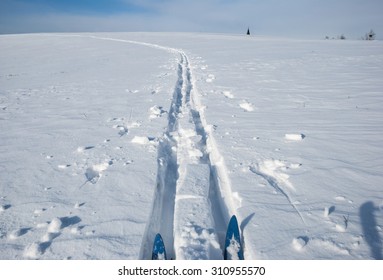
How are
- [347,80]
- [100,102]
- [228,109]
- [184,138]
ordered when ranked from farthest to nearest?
[347,80] < [100,102] < [228,109] < [184,138]

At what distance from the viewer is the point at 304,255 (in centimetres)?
193

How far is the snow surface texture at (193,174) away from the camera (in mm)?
2080

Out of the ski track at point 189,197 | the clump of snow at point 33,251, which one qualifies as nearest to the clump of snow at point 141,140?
the ski track at point 189,197

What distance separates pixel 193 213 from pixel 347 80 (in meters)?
6.57

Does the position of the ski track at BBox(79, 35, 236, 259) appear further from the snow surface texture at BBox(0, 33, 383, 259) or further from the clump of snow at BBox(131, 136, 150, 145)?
the clump of snow at BBox(131, 136, 150, 145)

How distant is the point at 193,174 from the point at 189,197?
39 cm

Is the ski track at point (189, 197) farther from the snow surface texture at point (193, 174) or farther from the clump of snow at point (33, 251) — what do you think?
the clump of snow at point (33, 251)

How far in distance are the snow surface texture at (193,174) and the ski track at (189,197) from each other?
14 mm

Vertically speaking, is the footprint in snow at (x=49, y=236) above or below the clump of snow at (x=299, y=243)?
below

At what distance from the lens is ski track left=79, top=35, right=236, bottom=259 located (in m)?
2.11

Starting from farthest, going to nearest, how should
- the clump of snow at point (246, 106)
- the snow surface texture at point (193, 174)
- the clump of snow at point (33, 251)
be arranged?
the clump of snow at point (246, 106), the snow surface texture at point (193, 174), the clump of snow at point (33, 251)
